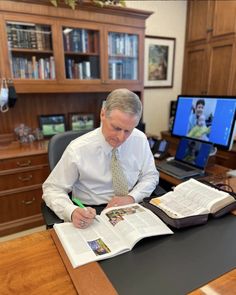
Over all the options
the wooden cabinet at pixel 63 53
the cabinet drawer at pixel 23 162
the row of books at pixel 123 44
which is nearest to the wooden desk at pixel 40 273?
the cabinet drawer at pixel 23 162

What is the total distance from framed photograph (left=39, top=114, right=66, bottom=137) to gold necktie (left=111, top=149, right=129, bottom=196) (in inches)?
56.4

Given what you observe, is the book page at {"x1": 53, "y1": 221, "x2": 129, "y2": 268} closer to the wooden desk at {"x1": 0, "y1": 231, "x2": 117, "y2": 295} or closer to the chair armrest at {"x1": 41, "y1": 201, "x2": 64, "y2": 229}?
the wooden desk at {"x1": 0, "y1": 231, "x2": 117, "y2": 295}

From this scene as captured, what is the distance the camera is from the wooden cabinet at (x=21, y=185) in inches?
79.3

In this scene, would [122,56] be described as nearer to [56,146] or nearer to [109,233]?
[56,146]

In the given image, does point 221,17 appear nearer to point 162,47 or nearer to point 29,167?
point 162,47

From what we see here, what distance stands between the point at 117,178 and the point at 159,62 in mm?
2134

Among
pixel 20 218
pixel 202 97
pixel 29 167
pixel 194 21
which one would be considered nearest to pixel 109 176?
pixel 202 97

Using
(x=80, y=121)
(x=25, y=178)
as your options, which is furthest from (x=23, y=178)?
(x=80, y=121)

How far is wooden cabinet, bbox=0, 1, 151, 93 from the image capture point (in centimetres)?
195

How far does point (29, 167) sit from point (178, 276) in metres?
1.73

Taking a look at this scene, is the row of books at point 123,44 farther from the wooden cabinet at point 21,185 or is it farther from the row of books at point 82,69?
the wooden cabinet at point 21,185

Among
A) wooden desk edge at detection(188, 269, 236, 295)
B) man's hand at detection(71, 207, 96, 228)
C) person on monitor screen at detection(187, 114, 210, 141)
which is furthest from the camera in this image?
person on monitor screen at detection(187, 114, 210, 141)

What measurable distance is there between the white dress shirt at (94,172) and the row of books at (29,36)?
1306mm

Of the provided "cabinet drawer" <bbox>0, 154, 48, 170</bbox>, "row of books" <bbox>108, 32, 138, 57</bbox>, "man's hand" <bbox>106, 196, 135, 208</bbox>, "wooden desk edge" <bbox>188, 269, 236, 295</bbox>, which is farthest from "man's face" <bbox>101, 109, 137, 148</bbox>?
"row of books" <bbox>108, 32, 138, 57</bbox>
